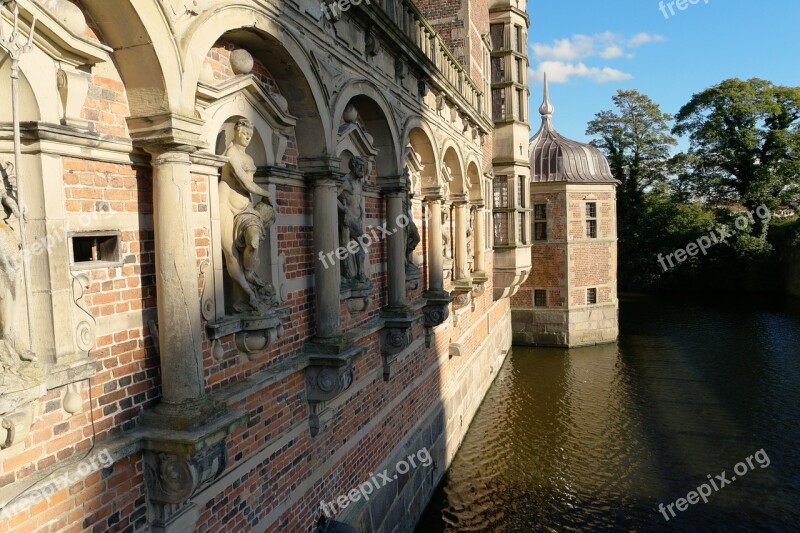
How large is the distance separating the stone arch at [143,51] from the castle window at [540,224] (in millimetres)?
19503

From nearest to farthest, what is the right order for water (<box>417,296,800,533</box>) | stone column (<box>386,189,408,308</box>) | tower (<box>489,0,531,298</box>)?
stone column (<box>386,189,408,308</box>) → water (<box>417,296,800,533</box>) → tower (<box>489,0,531,298</box>)

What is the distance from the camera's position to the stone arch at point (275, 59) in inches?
142

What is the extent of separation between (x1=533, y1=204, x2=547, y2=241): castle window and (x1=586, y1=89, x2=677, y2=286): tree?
1349cm

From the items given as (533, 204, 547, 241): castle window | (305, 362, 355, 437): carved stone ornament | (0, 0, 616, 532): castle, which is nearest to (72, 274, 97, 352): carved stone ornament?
(0, 0, 616, 532): castle

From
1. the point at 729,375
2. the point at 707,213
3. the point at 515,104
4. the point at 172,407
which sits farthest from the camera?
the point at 707,213

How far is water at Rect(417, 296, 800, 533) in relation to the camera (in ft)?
29.9

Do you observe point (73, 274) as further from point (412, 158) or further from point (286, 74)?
point (412, 158)

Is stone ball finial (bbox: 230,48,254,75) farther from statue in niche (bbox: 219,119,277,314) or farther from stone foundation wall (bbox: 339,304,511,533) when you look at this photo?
stone foundation wall (bbox: 339,304,511,533)

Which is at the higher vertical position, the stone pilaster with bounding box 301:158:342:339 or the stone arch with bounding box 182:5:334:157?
the stone arch with bounding box 182:5:334:157

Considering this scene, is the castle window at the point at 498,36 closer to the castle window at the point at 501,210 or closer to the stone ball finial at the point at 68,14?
the castle window at the point at 501,210

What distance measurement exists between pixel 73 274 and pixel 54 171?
55cm

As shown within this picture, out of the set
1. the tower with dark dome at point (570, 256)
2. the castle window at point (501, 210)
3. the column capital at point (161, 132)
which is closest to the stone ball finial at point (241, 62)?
the column capital at point (161, 132)

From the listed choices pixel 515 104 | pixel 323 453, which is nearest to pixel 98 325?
pixel 323 453

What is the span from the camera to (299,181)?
5.38 meters
